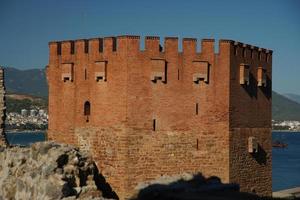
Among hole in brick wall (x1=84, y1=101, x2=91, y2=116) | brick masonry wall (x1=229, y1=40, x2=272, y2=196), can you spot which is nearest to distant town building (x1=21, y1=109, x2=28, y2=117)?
brick masonry wall (x1=229, y1=40, x2=272, y2=196)

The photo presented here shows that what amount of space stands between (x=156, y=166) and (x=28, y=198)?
16.9 ft

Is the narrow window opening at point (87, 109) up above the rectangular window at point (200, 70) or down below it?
below

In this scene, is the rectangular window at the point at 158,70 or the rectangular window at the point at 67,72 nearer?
the rectangular window at the point at 158,70

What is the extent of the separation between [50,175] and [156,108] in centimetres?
507

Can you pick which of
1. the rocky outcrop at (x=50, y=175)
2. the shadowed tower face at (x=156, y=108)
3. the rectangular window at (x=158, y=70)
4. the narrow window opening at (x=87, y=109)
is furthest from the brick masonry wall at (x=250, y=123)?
the narrow window opening at (x=87, y=109)

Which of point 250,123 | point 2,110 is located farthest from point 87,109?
point 250,123

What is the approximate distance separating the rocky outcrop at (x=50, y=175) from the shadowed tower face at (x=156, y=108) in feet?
4.27

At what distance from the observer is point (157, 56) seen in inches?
886

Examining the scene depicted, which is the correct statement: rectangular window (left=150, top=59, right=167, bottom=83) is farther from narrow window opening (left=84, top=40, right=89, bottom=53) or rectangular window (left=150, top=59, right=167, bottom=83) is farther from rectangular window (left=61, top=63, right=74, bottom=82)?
rectangular window (left=61, top=63, right=74, bottom=82)

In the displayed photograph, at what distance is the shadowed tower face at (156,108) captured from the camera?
22.1 meters

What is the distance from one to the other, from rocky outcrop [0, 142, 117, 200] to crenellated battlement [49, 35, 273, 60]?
4465mm

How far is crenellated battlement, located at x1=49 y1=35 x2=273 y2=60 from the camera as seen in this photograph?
22359mm

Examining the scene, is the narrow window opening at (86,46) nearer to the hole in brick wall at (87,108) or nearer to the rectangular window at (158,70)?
the hole in brick wall at (87,108)

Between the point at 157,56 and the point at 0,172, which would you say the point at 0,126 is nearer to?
the point at 0,172
